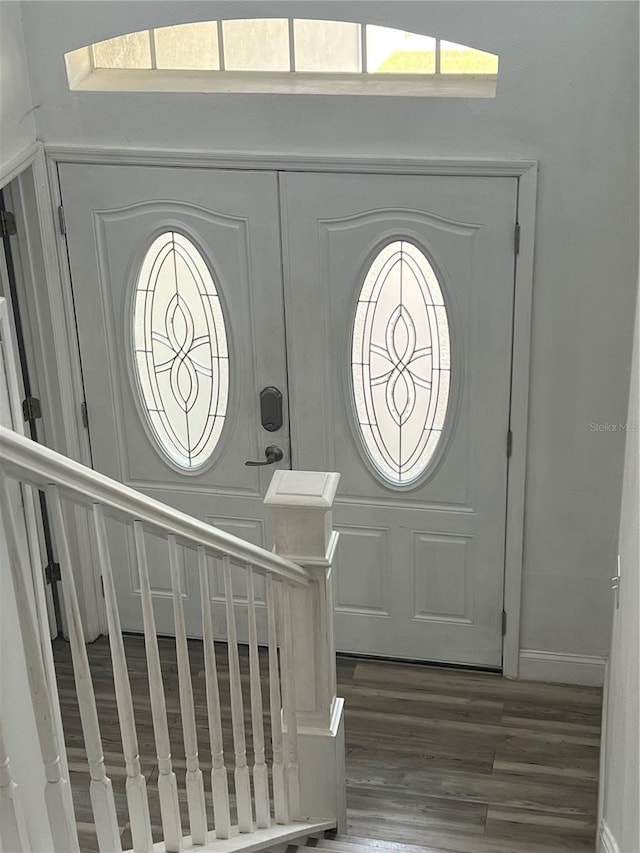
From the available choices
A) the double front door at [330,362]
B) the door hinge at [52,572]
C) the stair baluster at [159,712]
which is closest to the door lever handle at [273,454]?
the double front door at [330,362]

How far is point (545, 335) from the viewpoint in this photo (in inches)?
169

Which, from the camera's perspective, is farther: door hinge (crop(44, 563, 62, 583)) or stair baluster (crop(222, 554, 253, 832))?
door hinge (crop(44, 563, 62, 583))

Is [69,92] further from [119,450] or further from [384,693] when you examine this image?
[384,693]

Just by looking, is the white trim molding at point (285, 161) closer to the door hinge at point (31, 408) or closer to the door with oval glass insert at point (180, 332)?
the door with oval glass insert at point (180, 332)

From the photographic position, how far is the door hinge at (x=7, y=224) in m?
4.45

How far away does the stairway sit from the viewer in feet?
10.9

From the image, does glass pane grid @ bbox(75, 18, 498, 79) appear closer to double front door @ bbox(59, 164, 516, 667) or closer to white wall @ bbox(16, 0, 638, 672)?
white wall @ bbox(16, 0, 638, 672)

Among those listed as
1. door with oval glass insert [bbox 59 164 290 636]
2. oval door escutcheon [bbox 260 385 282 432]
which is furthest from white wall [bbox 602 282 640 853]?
door with oval glass insert [bbox 59 164 290 636]

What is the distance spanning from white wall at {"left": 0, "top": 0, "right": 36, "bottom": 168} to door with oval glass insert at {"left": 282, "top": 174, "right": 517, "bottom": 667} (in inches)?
42.4

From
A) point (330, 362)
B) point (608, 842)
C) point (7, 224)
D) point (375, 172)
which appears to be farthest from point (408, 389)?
point (608, 842)

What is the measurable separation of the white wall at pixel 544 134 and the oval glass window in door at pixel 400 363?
408mm

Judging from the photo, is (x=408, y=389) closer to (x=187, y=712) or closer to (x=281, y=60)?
(x=281, y=60)

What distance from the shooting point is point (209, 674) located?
2734 millimetres

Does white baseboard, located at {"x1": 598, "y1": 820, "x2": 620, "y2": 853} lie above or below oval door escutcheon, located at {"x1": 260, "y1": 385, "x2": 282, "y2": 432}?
below
